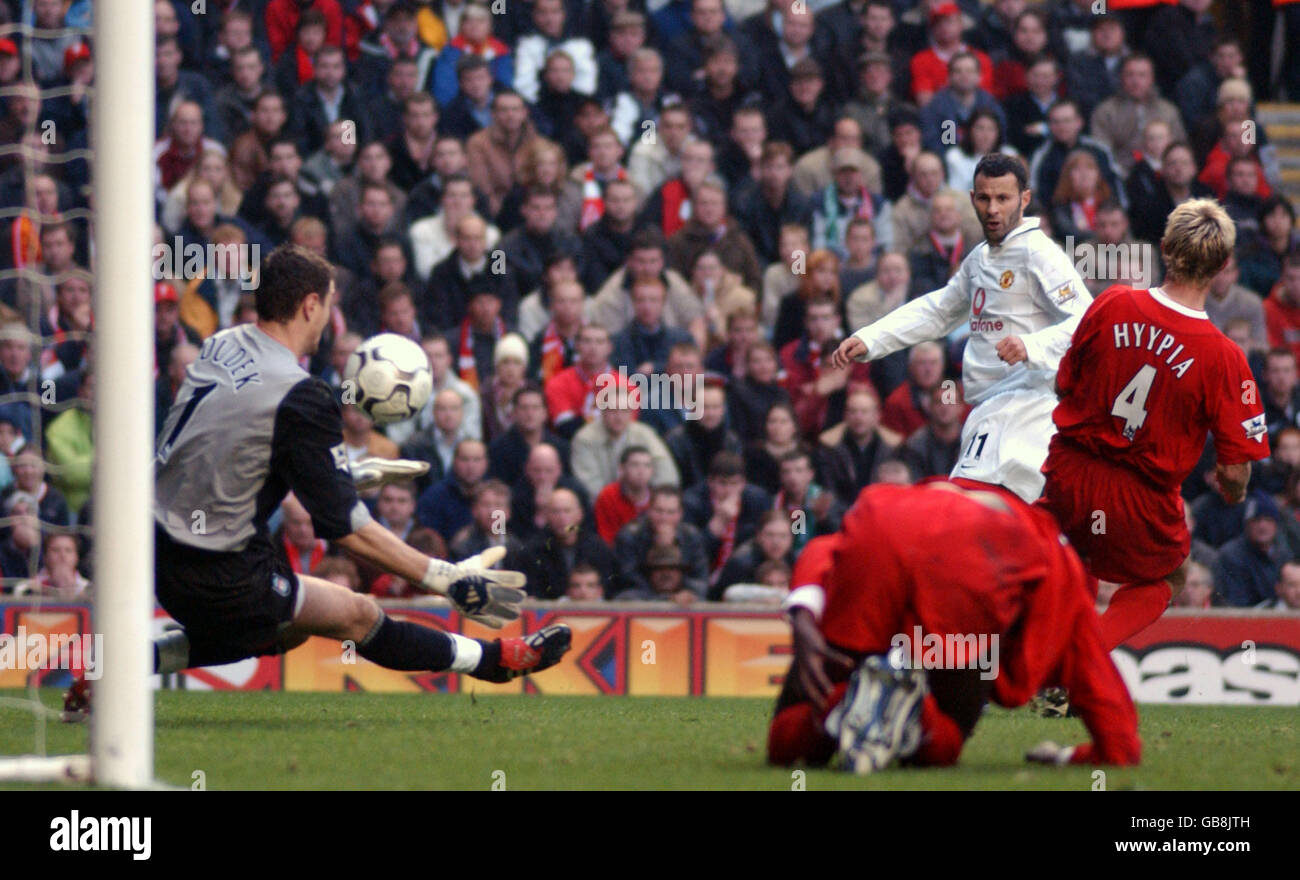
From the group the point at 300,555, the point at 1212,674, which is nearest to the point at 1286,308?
the point at 1212,674

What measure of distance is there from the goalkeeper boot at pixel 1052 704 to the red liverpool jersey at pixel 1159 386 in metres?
1.33

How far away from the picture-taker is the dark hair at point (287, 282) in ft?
22.2

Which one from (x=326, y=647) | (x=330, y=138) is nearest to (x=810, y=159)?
(x=330, y=138)

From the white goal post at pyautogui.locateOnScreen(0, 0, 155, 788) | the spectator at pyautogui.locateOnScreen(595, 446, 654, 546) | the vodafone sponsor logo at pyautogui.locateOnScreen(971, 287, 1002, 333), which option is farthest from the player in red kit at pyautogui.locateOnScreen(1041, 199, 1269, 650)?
the spectator at pyautogui.locateOnScreen(595, 446, 654, 546)

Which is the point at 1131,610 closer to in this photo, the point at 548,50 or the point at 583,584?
the point at 583,584

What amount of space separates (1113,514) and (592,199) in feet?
20.8

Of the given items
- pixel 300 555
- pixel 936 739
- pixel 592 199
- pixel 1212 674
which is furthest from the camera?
pixel 592 199

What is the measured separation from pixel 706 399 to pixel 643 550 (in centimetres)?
114

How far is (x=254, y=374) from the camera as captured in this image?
662 cm

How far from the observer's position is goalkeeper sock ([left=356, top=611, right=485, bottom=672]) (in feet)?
23.0

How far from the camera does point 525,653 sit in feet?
23.2

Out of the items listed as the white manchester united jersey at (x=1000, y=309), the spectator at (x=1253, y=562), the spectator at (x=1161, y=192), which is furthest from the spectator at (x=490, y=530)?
the spectator at (x=1161, y=192)

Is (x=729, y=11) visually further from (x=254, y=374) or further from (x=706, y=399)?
(x=254, y=374)

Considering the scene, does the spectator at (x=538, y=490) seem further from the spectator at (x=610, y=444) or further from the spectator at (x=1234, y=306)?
the spectator at (x=1234, y=306)
